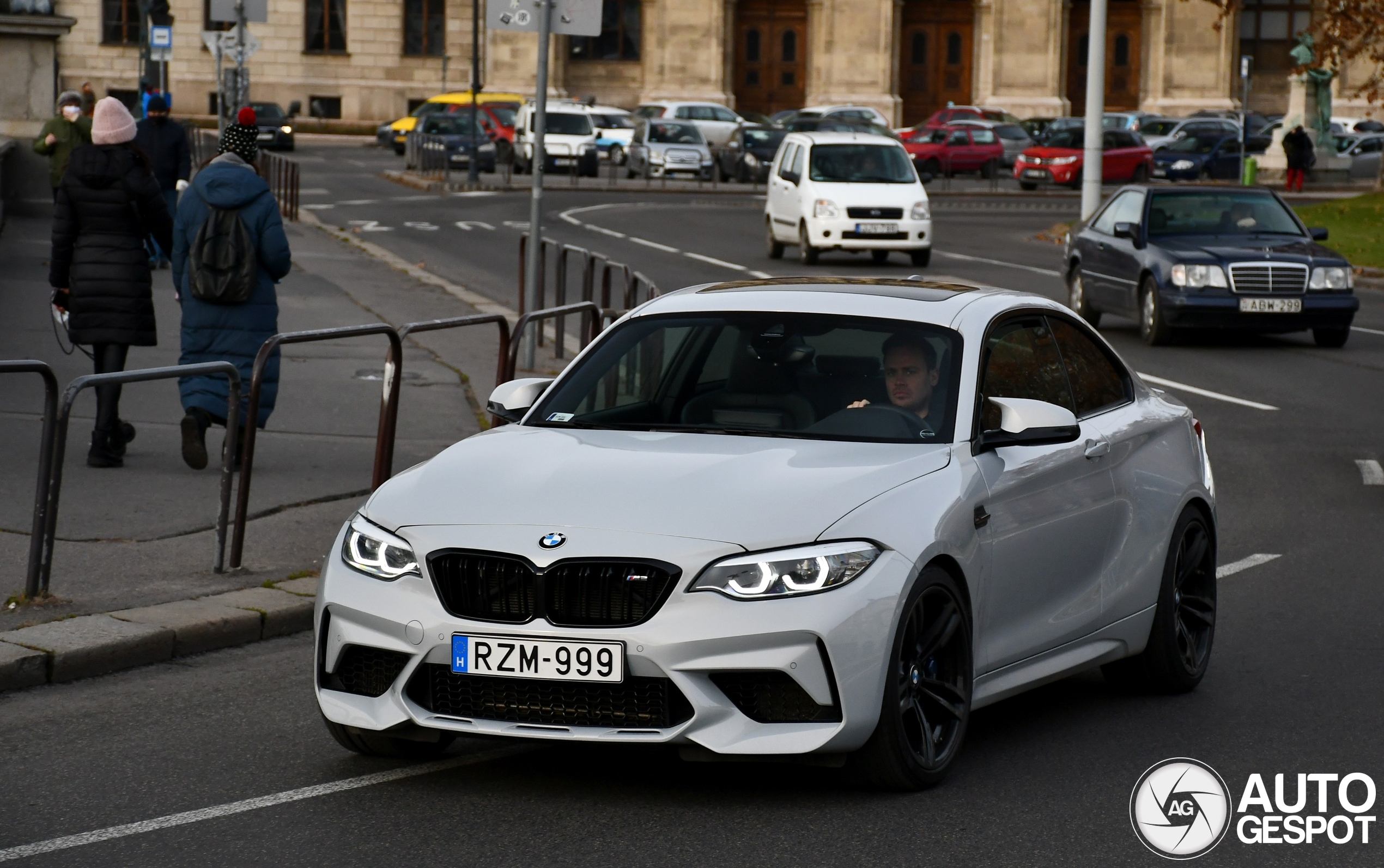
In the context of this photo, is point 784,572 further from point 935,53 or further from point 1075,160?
point 935,53

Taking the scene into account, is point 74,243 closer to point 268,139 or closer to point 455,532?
point 455,532

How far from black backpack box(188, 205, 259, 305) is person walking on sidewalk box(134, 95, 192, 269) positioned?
9.58 meters

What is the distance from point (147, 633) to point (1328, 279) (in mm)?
15001

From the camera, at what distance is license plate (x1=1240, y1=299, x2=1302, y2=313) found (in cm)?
1992

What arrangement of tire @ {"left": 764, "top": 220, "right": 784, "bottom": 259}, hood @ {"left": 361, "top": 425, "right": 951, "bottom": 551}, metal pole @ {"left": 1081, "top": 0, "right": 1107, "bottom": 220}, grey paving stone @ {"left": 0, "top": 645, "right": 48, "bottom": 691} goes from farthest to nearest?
metal pole @ {"left": 1081, "top": 0, "right": 1107, "bottom": 220}, tire @ {"left": 764, "top": 220, "right": 784, "bottom": 259}, grey paving stone @ {"left": 0, "top": 645, "right": 48, "bottom": 691}, hood @ {"left": 361, "top": 425, "right": 951, "bottom": 551}

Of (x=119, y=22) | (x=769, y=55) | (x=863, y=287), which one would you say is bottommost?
(x=863, y=287)

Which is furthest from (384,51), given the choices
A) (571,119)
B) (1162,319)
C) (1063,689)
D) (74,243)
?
(1063,689)

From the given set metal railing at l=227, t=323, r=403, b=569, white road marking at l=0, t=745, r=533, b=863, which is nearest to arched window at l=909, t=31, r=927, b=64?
metal railing at l=227, t=323, r=403, b=569

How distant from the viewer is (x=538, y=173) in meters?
15.2

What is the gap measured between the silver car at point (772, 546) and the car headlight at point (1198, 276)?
1315 centimetres

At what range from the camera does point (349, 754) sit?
6.23 meters

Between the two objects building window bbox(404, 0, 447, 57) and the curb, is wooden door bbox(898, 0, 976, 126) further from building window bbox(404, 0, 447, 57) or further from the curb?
the curb

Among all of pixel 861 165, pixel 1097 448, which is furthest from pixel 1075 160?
pixel 1097 448

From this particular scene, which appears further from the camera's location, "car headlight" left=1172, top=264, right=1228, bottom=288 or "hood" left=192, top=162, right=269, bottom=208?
"car headlight" left=1172, top=264, right=1228, bottom=288
